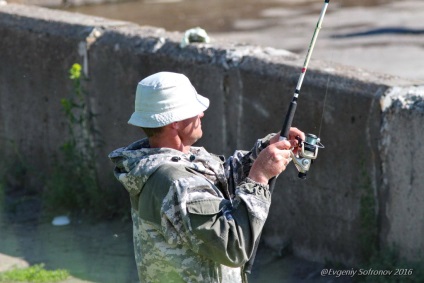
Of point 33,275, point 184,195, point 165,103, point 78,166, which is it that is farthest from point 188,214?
point 78,166

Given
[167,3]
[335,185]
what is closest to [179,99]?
[335,185]

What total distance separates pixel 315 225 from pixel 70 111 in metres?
2.23

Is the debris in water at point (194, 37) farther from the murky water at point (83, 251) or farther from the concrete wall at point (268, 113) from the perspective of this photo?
the murky water at point (83, 251)

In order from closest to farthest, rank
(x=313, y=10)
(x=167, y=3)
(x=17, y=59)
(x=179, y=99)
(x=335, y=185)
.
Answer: (x=179, y=99) < (x=335, y=185) < (x=17, y=59) < (x=313, y=10) < (x=167, y=3)

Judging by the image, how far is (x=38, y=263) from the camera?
6.68 metres

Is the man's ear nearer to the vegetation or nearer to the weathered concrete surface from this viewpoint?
the weathered concrete surface

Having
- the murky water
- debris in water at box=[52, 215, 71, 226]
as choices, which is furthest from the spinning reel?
debris in water at box=[52, 215, 71, 226]

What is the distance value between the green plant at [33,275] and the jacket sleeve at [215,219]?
2844mm

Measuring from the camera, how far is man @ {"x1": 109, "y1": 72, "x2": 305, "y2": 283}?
11.9ft

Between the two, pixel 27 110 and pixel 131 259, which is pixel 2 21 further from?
pixel 131 259

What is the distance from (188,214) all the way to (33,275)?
9.96 feet

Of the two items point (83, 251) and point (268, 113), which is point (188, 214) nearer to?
point (268, 113)

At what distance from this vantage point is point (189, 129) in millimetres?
3869

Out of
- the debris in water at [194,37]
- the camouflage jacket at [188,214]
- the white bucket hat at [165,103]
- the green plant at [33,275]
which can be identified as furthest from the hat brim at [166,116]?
the debris in water at [194,37]
